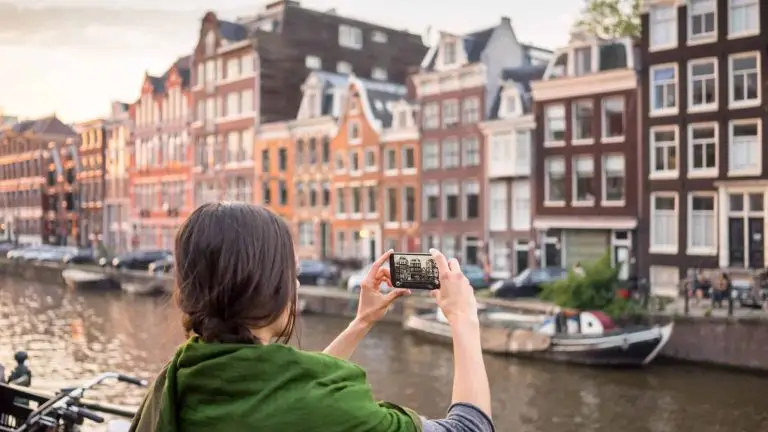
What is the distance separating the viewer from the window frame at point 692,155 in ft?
89.1

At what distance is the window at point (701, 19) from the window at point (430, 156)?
12.5 meters

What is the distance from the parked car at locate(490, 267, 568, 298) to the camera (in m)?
28.0

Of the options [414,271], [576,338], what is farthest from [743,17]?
[414,271]

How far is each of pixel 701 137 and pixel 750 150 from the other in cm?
162

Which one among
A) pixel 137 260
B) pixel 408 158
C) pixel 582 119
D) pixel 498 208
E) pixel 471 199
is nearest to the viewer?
pixel 582 119

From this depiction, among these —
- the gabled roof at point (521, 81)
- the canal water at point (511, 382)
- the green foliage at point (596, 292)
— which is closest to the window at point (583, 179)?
the gabled roof at point (521, 81)

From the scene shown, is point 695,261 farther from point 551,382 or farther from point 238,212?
point 238,212

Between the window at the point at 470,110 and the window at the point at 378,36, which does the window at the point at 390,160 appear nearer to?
the window at the point at 470,110

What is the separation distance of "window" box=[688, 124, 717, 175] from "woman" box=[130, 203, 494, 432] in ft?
89.9

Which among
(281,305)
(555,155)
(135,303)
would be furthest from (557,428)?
(135,303)

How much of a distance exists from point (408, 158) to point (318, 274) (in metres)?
7.20

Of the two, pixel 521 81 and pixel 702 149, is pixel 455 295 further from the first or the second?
pixel 521 81

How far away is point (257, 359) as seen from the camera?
1.59m

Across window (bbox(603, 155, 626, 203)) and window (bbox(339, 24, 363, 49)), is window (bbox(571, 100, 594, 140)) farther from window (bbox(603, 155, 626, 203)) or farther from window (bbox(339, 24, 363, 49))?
window (bbox(339, 24, 363, 49))
